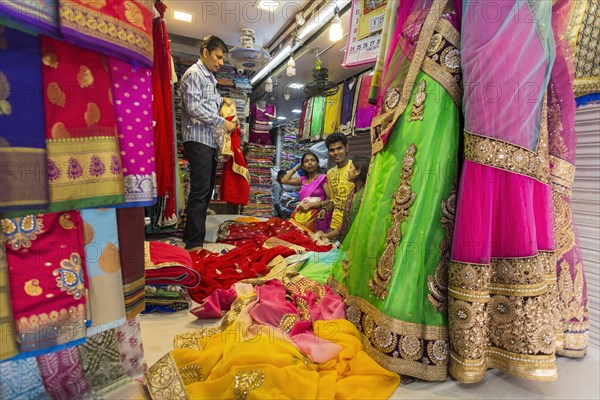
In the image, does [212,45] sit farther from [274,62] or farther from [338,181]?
[274,62]

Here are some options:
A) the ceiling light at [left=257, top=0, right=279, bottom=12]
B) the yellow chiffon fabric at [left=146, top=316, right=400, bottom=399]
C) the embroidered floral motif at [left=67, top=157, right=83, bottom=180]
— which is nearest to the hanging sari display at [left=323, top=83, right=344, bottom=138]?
the ceiling light at [left=257, top=0, right=279, bottom=12]

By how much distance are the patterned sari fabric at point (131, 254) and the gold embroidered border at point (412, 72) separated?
0.84 meters

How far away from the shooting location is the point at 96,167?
0.67m

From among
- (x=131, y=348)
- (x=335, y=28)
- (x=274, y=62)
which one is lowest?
(x=131, y=348)

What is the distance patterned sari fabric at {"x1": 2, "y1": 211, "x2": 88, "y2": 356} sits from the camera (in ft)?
1.91

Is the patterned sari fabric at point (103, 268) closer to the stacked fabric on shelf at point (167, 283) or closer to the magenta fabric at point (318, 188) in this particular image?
the stacked fabric on shelf at point (167, 283)

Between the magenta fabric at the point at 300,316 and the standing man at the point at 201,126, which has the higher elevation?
the standing man at the point at 201,126

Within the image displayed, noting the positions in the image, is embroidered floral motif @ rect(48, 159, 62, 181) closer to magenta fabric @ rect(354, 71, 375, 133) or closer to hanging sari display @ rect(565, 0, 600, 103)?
hanging sari display @ rect(565, 0, 600, 103)

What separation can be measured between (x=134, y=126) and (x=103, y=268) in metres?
0.32

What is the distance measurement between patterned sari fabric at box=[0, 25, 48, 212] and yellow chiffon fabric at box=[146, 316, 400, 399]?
49cm

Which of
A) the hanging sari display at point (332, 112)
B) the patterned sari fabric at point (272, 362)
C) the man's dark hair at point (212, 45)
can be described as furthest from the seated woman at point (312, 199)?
the patterned sari fabric at point (272, 362)

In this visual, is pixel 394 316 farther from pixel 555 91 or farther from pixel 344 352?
pixel 555 91

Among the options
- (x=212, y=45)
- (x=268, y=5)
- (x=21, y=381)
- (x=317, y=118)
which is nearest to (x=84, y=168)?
(x=21, y=381)

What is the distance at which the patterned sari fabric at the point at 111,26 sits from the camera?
0.59m
